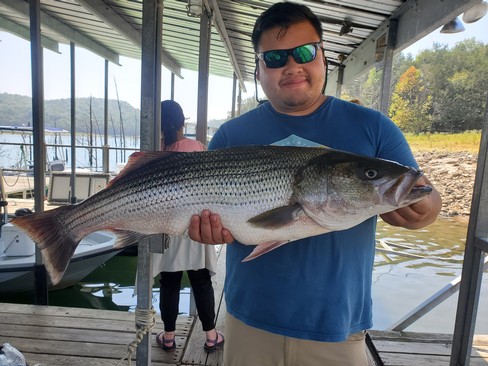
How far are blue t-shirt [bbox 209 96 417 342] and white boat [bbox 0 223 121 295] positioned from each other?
418 centimetres

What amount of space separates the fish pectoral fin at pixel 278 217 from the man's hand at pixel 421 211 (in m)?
0.48

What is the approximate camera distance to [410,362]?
3207 millimetres

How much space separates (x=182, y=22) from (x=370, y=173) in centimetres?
544

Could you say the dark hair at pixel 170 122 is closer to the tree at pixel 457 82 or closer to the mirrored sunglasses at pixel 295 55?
the mirrored sunglasses at pixel 295 55

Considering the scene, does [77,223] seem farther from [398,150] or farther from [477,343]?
[477,343]

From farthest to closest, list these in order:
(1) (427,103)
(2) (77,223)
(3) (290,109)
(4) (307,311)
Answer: (1) (427,103) < (2) (77,223) < (3) (290,109) < (4) (307,311)

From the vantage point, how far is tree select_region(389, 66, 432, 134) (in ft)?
121

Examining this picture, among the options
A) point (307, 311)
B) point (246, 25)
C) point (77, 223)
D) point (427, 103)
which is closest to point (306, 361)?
point (307, 311)

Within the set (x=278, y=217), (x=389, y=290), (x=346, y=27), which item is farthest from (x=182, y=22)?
(x=389, y=290)

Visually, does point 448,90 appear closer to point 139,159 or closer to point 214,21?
point 214,21

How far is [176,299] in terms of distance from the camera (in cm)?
343

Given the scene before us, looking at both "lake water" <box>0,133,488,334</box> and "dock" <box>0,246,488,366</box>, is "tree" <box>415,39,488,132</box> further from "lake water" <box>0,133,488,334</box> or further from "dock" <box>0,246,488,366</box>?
"dock" <box>0,246,488,366</box>

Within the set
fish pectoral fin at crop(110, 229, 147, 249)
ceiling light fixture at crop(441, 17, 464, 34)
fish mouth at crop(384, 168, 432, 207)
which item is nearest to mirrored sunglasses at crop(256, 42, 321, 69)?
fish mouth at crop(384, 168, 432, 207)

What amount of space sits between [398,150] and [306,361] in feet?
3.68
